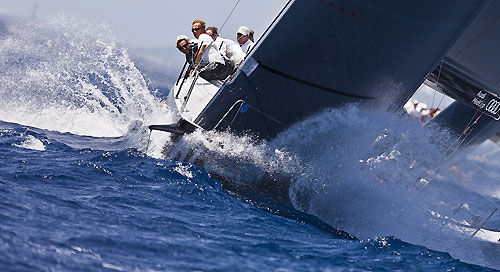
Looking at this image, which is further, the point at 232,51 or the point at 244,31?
the point at 244,31

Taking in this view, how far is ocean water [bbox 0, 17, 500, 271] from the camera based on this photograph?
317cm

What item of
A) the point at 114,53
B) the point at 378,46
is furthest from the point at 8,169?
the point at 114,53

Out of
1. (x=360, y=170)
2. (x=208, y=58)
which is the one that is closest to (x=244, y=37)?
(x=208, y=58)

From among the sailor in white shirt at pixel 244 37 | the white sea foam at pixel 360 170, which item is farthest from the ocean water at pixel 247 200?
the sailor in white shirt at pixel 244 37

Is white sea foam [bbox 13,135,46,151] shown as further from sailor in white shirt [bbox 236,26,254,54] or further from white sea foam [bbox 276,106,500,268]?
sailor in white shirt [bbox 236,26,254,54]

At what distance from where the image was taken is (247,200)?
17.3 feet

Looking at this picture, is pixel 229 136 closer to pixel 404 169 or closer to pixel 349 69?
pixel 349 69

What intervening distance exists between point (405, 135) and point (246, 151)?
165cm

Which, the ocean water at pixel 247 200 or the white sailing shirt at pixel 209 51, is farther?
the white sailing shirt at pixel 209 51

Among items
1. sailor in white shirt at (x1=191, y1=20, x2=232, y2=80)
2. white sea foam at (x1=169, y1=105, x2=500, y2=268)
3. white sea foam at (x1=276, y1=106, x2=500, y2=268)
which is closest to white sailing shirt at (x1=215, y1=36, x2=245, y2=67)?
sailor in white shirt at (x1=191, y1=20, x2=232, y2=80)

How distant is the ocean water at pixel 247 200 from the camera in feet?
10.4

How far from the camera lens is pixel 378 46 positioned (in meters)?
5.22

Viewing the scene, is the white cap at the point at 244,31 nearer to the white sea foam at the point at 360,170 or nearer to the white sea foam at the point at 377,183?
the white sea foam at the point at 360,170

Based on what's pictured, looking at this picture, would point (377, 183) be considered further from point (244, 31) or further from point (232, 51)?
point (244, 31)
